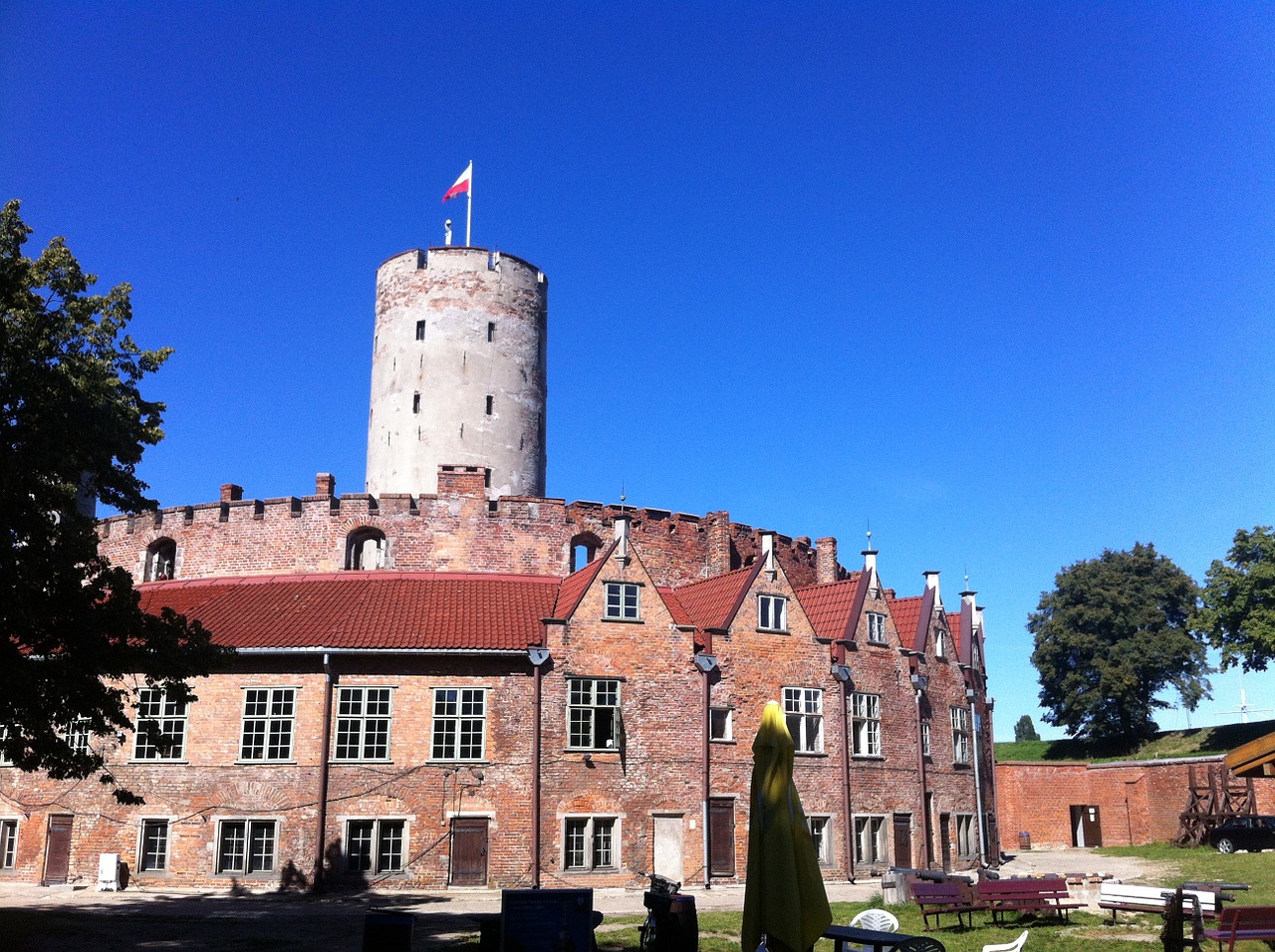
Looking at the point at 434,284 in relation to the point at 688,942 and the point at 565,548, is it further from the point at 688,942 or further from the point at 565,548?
the point at 688,942

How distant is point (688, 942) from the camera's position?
51.6 feet

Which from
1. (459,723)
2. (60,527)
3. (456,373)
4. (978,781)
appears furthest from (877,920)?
(456,373)

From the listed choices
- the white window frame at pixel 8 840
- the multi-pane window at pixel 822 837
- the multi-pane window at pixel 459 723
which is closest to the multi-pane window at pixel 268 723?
the multi-pane window at pixel 459 723

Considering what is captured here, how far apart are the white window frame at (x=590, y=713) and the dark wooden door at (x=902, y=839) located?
10.6 metres

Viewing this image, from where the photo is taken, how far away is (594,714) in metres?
31.3

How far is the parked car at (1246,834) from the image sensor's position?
138ft

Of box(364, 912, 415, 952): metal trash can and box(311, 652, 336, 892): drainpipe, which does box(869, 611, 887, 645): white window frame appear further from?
box(364, 912, 415, 952): metal trash can

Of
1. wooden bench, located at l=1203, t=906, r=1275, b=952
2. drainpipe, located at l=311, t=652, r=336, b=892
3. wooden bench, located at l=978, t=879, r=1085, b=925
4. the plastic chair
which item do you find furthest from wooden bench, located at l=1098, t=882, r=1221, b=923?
drainpipe, located at l=311, t=652, r=336, b=892

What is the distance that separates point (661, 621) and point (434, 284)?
16.7 metres

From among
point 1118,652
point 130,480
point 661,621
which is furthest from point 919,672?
point 1118,652

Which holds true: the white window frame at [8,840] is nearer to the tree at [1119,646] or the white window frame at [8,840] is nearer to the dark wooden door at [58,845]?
the dark wooden door at [58,845]

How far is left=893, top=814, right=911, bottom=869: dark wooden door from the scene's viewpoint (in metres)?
35.8

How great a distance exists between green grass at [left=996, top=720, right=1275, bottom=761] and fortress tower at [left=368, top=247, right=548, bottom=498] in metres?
37.3

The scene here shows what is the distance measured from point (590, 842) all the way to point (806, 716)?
8002 millimetres
